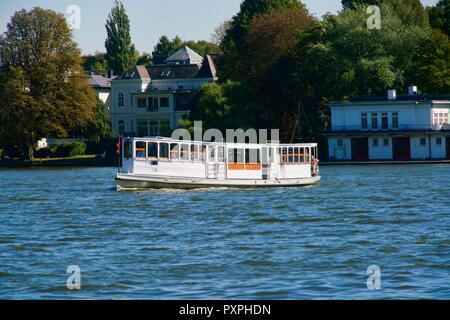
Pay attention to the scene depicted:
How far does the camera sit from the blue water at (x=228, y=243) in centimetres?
2148

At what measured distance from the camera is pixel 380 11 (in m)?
91.9

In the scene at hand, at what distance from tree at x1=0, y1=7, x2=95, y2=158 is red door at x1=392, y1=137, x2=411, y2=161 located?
2811 centimetres

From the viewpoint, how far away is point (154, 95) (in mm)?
113812

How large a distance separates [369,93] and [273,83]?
8150 millimetres

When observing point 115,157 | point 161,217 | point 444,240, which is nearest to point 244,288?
point 444,240

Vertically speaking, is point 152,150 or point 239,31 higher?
point 239,31

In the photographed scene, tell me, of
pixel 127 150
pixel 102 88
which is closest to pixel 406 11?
pixel 102 88

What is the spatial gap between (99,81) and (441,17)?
135 ft

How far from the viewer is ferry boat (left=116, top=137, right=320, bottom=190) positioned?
51125mm

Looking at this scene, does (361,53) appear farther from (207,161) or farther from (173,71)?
(207,161)

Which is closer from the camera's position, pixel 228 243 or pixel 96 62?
pixel 228 243

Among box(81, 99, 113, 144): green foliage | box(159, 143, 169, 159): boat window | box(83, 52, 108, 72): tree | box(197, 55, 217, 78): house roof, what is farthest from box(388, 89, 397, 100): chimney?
box(83, 52, 108, 72): tree

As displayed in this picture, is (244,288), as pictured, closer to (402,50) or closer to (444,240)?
(444,240)

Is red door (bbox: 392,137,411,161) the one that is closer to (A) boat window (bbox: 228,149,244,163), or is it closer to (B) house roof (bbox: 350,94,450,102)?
(B) house roof (bbox: 350,94,450,102)
